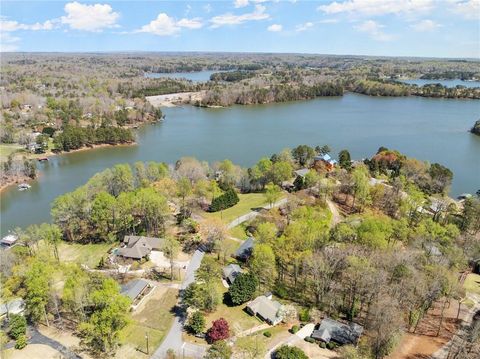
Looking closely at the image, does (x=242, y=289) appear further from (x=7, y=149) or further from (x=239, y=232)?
(x=7, y=149)

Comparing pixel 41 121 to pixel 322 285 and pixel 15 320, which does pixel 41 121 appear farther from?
Result: pixel 322 285

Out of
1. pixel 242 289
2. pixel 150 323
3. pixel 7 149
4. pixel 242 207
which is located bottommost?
pixel 150 323

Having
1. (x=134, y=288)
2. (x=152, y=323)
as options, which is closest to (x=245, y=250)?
(x=134, y=288)

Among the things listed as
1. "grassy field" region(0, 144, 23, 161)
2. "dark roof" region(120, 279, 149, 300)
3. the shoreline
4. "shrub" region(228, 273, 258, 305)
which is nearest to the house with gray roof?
"shrub" region(228, 273, 258, 305)

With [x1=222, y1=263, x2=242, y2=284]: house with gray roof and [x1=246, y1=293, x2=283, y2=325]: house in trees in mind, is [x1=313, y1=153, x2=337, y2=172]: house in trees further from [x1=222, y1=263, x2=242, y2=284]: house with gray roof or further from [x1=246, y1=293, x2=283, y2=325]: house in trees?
[x1=246, y1=293, x2=283, y2=325]: house in trees

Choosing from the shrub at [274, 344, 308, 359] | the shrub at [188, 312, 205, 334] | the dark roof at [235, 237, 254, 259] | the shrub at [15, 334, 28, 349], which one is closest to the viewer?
the shrub at [274, 344, 308, 359]

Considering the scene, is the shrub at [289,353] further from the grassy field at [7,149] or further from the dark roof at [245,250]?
the grassy field at [7,149]
